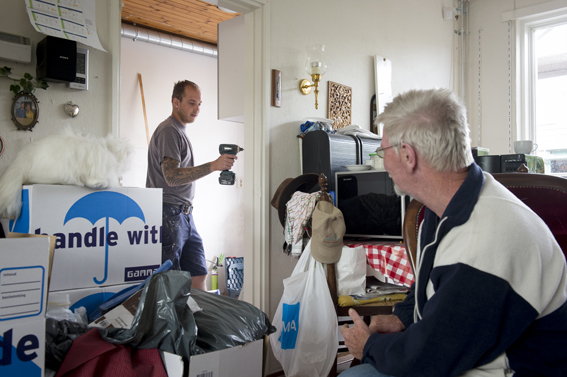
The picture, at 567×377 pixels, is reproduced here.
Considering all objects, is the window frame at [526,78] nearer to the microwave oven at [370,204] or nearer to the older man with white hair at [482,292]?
the microwave oven at [370,204]

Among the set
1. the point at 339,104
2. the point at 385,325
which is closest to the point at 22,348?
the point at 385,325

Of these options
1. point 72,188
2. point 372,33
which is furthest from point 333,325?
point 372,33

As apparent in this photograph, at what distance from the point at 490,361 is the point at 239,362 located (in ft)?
2.40

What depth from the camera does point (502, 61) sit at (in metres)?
4.45

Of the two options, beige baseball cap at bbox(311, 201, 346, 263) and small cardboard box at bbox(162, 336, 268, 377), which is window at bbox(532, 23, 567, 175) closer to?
beige baseball cap at bbox(311, 201, 346, 263)

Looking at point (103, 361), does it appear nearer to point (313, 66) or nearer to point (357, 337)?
point (357, 337)

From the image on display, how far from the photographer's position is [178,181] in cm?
256

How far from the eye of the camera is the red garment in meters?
1.12

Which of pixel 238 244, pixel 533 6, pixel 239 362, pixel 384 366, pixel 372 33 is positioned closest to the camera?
pixel 384 366

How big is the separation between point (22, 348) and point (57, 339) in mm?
139

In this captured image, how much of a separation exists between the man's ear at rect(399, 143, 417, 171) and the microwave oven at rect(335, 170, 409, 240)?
1205 mm

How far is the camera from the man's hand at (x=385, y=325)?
1.30m

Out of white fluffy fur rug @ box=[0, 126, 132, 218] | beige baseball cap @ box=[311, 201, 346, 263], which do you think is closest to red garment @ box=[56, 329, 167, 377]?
white fluffy fur rug @ box=[0, 126, 132, 218]

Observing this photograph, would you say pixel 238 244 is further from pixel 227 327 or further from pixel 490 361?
pixel 490 361
